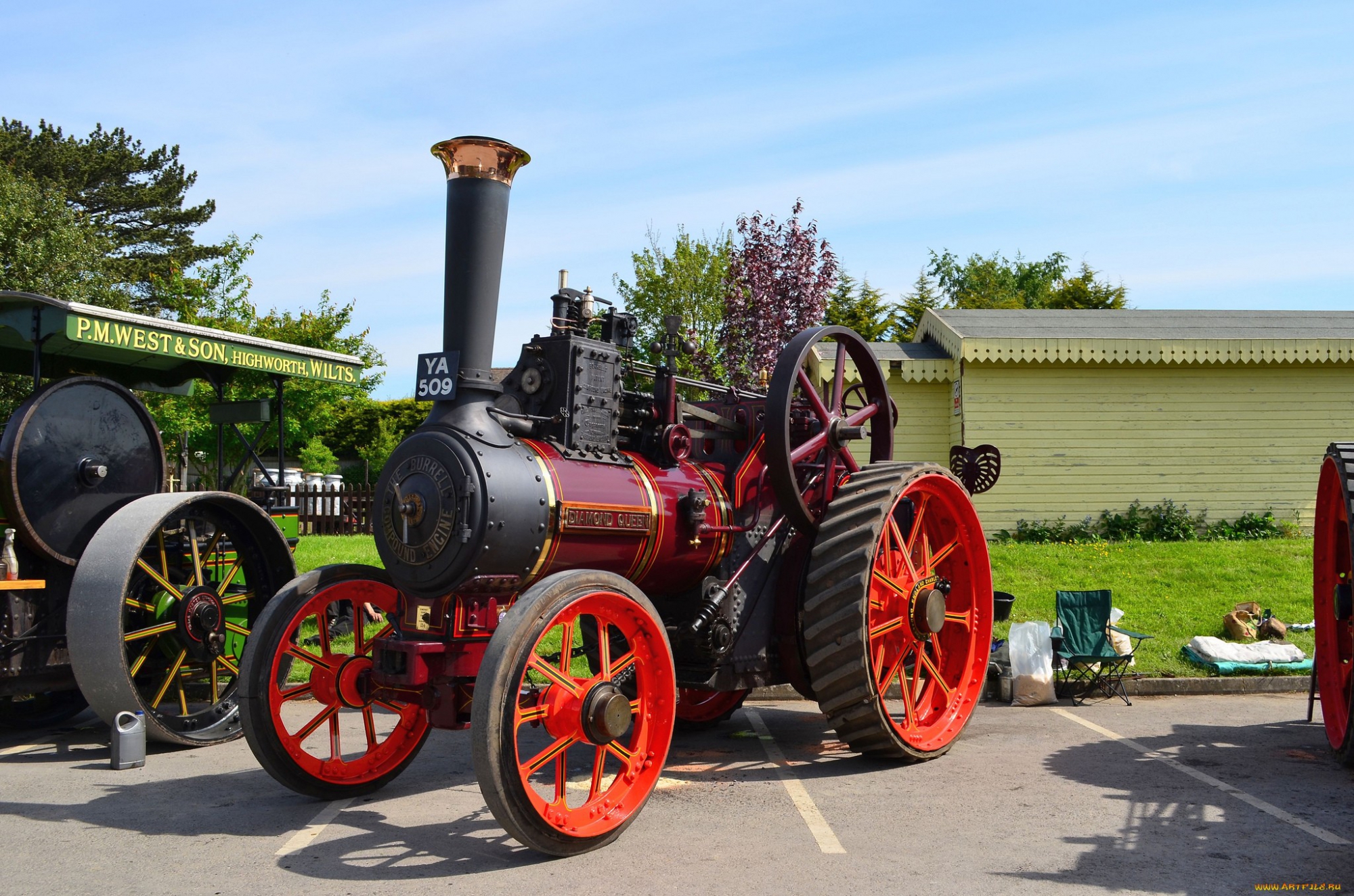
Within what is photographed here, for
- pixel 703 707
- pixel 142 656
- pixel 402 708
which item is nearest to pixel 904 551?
pixel 703 707

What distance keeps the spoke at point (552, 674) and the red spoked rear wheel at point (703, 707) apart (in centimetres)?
236

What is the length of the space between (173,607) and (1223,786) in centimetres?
617

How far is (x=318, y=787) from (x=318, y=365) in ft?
12.2

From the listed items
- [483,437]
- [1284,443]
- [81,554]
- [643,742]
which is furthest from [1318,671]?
[1284,443]

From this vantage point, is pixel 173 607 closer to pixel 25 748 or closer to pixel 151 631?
pixel 151 631

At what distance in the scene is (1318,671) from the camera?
694 centimetres

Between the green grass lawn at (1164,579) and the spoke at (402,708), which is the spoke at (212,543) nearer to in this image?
the spoke at (402,708)

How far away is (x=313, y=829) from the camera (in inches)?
198

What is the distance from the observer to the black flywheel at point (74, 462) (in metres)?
6.83

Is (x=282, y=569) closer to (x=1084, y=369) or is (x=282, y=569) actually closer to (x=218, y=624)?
(x=218, y=624)

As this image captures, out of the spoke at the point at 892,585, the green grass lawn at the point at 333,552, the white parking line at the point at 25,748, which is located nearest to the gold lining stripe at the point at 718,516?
the spoke at the point at 892,585

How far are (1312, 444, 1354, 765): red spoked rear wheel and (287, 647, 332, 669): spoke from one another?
5.35 metres

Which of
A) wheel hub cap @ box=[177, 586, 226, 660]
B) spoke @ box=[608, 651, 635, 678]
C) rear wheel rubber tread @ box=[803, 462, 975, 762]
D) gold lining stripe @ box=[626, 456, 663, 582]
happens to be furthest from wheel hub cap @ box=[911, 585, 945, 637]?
wheel hub cap @ box=[177, 586, 226, 660]

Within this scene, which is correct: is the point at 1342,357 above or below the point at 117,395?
above
